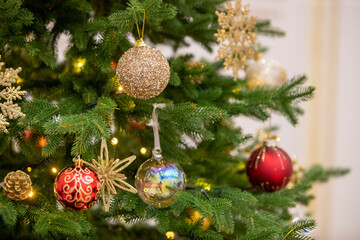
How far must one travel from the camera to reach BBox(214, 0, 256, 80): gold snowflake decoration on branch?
34.4 inches

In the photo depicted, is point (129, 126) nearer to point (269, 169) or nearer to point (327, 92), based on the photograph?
point (269, 169)

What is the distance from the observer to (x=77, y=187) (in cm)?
63

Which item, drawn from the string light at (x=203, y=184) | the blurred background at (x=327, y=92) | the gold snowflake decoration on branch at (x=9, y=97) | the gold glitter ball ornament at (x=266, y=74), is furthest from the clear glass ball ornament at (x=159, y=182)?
the blurred background at (x=327, y=92)

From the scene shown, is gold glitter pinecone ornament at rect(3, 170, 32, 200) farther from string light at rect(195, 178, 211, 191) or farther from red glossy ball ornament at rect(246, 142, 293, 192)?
red glossy ball ornament at rect(246, 142, 293, 192)

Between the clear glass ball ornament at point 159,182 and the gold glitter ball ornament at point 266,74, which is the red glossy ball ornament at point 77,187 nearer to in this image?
the clear glass ball ornament at point 159,182

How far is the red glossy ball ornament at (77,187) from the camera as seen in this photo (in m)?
0.63

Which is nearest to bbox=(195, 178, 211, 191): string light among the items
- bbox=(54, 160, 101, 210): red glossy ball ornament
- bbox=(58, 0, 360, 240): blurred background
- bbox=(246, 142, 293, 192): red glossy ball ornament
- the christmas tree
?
the christmas tree

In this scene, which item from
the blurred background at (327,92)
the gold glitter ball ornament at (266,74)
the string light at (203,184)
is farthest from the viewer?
the blurred background at (327,92)

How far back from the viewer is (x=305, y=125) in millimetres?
2369

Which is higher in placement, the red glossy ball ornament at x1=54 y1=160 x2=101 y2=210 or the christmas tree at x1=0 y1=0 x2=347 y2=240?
the christmas tree at x1=0 y1=0 x2=347 y2=240

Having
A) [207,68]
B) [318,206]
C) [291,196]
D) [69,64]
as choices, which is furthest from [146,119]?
[318,206]

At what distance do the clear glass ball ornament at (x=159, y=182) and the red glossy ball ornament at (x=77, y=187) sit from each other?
88 mm

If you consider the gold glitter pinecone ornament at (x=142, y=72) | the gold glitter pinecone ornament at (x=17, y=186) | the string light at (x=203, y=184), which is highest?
the gold glitter pinecone ornament at (x=142, y=72)

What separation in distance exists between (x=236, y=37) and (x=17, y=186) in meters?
0.62
